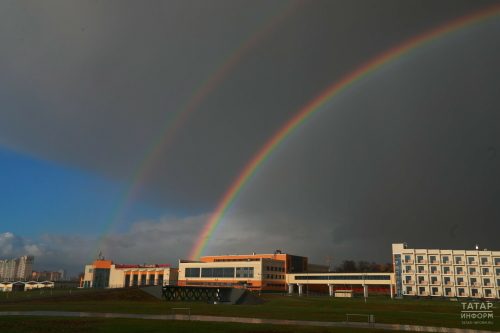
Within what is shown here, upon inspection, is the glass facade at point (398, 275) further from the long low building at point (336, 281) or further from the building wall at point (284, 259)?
the building wall at point (284, 259)

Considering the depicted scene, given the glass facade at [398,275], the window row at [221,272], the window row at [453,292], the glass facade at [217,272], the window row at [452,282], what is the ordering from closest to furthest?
1. the window row at [453,292]
2. the window row at [452,282]
3. the glass facade at [398,275]
4. the window row at [221,272]
5. the glass facade at [217,272]

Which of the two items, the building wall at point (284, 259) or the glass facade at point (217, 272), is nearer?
the glass facade at point (217, 272)

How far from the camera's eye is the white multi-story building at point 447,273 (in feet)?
381

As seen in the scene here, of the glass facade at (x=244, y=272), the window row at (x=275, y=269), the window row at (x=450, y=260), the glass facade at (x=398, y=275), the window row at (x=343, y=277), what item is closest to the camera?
the window row at (x=450, y=260)

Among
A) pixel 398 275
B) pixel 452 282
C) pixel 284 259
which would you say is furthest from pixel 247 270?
pixel 452 282

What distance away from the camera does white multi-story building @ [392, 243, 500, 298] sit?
116 metres

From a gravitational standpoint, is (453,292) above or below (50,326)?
above

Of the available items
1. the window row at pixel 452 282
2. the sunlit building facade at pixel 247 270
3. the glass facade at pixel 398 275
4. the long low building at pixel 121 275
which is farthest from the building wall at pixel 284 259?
the window row at pixel 452 282

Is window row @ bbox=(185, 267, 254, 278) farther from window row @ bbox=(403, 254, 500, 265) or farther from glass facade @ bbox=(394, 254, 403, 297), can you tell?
window row @ bbox=(403, 254, 500, 265)

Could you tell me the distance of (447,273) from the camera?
4729 inches

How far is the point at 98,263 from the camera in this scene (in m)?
172

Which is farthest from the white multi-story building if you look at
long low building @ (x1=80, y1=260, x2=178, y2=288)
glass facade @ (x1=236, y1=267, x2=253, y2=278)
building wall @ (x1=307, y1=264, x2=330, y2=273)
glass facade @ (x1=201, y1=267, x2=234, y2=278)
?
long low building @ (x1=80, y1=260, x2=178, y2=288)

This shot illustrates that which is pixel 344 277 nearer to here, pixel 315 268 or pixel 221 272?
pixel 315 268

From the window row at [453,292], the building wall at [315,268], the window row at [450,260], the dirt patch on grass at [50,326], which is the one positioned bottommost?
the dirt patch on grass at [50,326]
